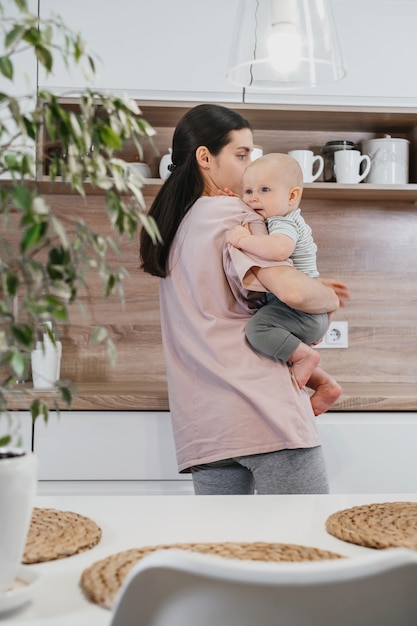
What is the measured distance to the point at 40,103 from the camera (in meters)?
0.89

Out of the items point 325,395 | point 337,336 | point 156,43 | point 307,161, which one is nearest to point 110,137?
point 325,395

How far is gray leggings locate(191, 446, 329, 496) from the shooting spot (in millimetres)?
1835

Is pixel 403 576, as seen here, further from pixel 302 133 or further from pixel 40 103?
pixel 302 133

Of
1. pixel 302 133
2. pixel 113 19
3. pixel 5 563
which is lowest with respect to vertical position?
pixel 5 563

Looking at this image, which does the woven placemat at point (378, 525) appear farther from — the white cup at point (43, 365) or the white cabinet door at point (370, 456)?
the white cup at point (43, 365)

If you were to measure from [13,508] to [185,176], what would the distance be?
1283 millimetres

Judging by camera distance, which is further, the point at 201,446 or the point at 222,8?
the point at 222,8

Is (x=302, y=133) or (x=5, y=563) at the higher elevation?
(x=302, y=133)

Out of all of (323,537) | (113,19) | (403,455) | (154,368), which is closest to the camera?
(323,537)

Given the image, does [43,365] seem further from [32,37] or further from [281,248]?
[32,37]

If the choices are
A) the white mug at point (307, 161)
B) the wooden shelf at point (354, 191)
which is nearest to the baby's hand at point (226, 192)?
the wooden shelf at point (354, 191)

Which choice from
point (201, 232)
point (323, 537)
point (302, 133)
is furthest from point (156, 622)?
point (302, 133)

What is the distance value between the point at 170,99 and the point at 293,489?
1.50 metres

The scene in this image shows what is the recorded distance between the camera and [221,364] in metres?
1.91
